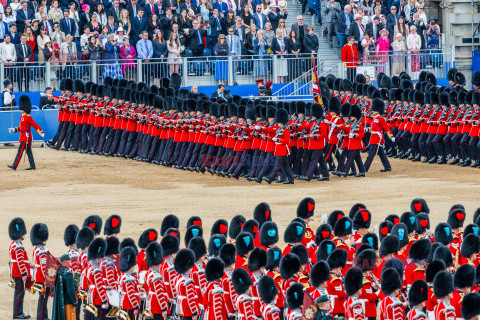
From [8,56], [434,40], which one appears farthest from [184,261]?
[434,40]

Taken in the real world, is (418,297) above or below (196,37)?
below

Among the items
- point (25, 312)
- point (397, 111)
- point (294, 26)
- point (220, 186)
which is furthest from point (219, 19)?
point (25, 312)

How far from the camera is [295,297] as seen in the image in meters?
8.39

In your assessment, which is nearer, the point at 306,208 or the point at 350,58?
the point at 306,208

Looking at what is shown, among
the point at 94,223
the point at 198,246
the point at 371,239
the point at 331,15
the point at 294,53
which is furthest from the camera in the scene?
the point at 331,15

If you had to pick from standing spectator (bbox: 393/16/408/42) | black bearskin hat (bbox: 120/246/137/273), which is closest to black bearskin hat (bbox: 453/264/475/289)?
black bearskin hat (bbox: 120/246/137/273)

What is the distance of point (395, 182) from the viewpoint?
58.1 feet

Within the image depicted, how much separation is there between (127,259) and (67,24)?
1428 cm

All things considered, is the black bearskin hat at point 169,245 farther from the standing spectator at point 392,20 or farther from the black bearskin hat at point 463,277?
the standing spectator at point 392,20

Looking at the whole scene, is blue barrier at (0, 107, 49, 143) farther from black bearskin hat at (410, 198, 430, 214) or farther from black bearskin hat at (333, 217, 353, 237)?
black bearskin hat at (333, 217, 353, 237)

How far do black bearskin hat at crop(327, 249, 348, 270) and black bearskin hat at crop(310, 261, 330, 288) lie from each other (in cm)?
61

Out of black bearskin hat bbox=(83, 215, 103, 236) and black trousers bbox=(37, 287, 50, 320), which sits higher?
black bearskin hat bbox=(83, 215, 103, 236)

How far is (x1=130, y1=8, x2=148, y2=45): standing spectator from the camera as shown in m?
23.8

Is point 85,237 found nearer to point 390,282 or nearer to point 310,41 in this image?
point 390,282
